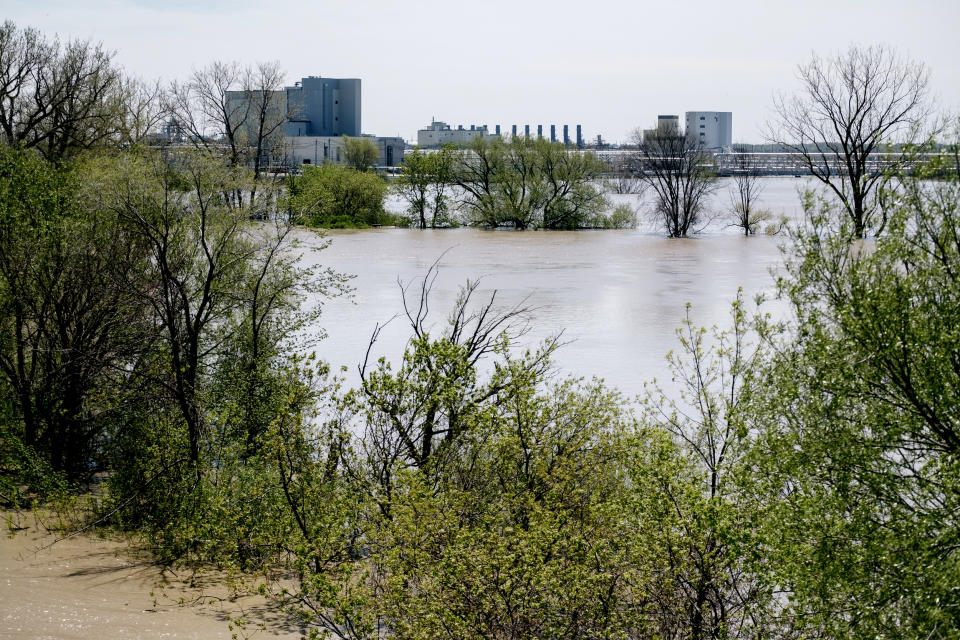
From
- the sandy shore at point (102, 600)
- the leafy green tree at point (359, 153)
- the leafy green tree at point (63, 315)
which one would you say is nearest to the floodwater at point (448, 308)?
the sandy shore at point (102, 600)

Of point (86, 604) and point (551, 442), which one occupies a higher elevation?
point (551, 442)

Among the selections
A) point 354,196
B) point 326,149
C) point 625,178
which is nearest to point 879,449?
point 354,196

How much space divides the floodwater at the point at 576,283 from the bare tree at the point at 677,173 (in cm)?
158

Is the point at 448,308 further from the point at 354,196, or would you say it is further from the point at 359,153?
the point at 359,153

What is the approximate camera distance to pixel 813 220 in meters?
10.6

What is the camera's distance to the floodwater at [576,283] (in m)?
23.2

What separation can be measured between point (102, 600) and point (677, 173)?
46.0 meters

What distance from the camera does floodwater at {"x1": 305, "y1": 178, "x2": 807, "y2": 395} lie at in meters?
23.2

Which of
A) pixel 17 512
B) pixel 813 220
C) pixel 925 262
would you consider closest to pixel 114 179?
pixel 17 512

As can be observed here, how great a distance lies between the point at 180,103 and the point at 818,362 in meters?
47.4

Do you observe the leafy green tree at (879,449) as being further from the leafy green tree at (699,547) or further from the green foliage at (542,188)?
the green foliage at (542,188)

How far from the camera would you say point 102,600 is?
12.7 meters

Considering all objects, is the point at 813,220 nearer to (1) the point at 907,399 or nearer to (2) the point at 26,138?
(1) the point at 907,399

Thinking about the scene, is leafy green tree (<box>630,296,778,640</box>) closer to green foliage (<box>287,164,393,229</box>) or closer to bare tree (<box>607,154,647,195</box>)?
bare tree (<box>607,154,647,195</box>)
